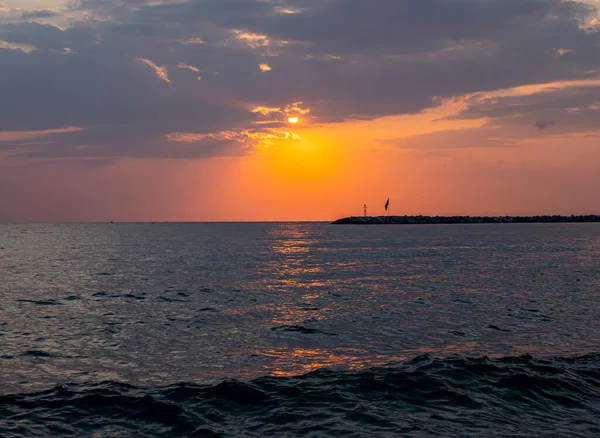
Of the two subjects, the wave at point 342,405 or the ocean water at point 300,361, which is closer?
the wave at point 342,405

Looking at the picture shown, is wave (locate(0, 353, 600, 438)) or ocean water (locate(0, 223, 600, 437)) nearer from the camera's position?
wave (locate(0, 353, 600, 438))

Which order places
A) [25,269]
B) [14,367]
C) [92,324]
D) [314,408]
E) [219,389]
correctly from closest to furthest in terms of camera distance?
1. [314,408]
2. [219,389]
3. [14,367]
4. [92,324]
5. [25,269]

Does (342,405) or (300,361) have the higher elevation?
(342,405)

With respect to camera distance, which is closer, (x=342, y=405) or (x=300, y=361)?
(x=342, y=405)

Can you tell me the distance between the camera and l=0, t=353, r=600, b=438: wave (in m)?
13.3

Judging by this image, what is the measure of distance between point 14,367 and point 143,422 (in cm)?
824

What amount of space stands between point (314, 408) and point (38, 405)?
25.7ft

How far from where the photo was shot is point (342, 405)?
49.1 feet

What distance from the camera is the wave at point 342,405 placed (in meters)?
13.3

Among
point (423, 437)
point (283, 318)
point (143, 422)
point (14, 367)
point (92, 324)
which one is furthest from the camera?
point (283, 318)

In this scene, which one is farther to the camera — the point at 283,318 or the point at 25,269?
the point at 25,269

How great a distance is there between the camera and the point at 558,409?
14.9 m

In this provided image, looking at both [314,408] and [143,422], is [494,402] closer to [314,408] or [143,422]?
[314,408]

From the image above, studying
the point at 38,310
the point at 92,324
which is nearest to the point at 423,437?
the point at 92,324
